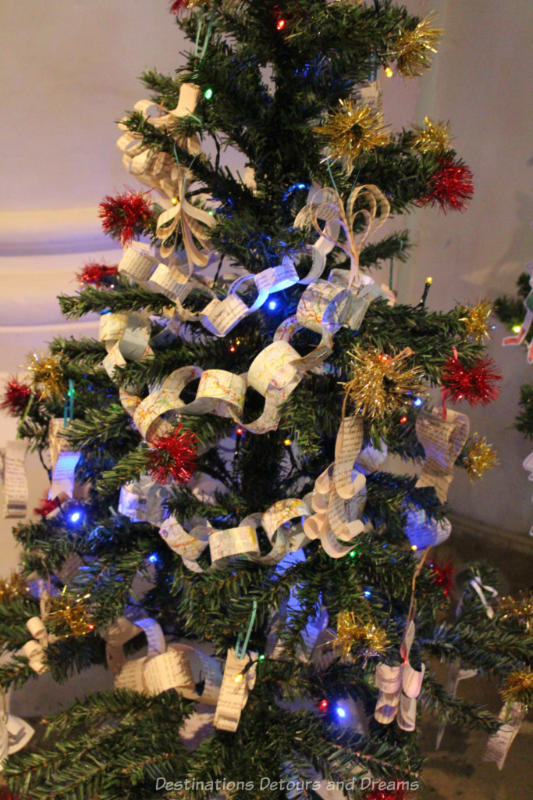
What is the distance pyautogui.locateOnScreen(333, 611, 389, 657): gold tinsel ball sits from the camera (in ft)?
2.01

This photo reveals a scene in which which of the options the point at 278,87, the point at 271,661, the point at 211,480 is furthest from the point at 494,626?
the point at 278,87

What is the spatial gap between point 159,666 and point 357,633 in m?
0.28

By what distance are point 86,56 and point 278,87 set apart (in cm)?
60

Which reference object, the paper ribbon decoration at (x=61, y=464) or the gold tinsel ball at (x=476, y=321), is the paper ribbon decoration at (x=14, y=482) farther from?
the gold tinsel ball at (x=476, y=321)

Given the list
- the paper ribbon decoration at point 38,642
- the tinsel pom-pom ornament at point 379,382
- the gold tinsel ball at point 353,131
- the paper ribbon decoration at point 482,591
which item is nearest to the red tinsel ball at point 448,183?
the gold tinsel ball at point 353,131

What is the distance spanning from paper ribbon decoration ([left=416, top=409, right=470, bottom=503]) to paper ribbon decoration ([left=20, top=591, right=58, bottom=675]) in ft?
1.64

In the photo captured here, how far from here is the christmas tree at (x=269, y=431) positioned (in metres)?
0.61

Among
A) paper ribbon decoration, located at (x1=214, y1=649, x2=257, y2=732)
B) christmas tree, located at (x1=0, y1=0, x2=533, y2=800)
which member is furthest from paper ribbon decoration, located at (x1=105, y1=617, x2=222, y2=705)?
paper ribbon decoration, located at (x1=214, y1=649, x2=257, y2=732)

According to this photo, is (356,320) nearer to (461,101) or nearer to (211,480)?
(211,480)

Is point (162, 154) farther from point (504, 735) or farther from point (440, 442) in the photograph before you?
point (504, 735)

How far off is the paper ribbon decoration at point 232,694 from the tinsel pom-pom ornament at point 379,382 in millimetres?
314

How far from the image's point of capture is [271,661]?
2.38ft

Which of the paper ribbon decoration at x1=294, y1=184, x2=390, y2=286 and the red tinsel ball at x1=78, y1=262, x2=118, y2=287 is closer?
the paper ribbon decoration at x1=294, y1=184, x2=390, y2=286

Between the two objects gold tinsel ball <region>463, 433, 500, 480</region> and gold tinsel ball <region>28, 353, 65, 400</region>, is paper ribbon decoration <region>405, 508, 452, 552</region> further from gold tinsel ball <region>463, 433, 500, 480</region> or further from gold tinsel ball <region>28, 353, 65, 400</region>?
→ gold tinsel ball <region>28, 353, 65, 400</region>
